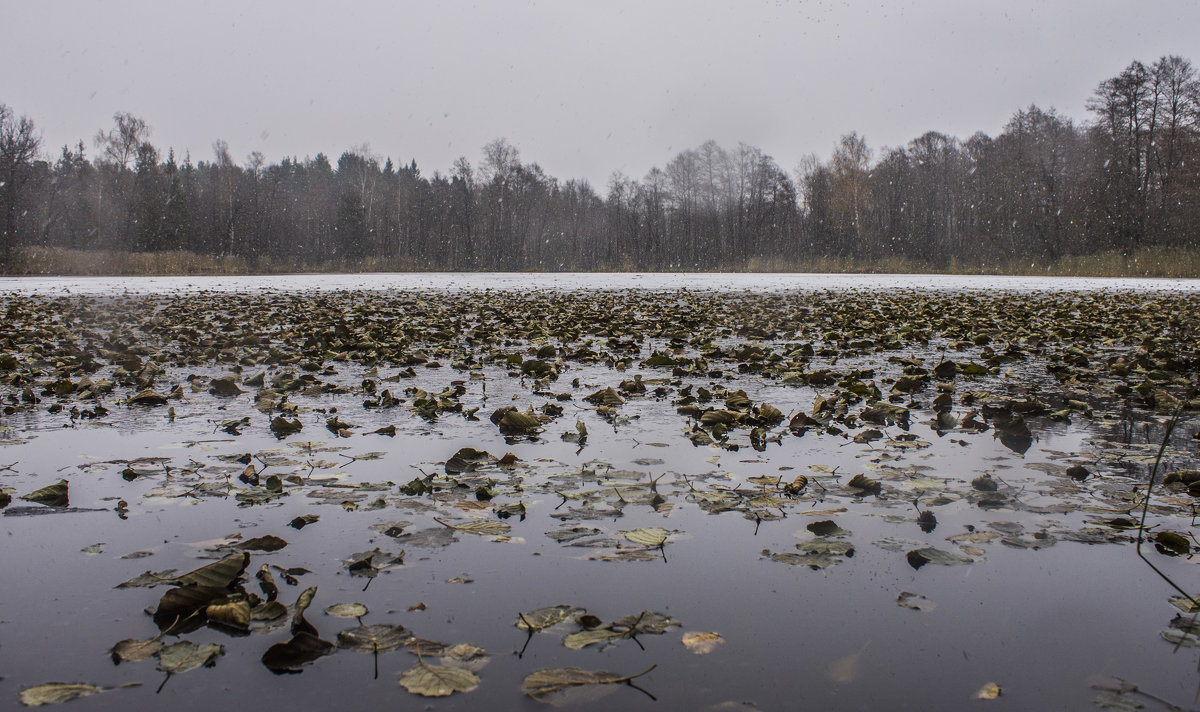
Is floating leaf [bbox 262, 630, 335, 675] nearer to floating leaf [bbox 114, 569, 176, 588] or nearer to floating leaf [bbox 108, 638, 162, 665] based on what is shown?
floating leaf [bbox 108, 638, 162, 665]

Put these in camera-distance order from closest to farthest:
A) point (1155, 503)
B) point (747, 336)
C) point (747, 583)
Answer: point (747, 583), point (1155, 503), point (747, 336)

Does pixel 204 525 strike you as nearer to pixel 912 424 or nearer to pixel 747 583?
pixel 747 583

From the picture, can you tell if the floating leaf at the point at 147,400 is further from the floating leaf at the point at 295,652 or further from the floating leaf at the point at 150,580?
the floating leaf at the point at 295,652

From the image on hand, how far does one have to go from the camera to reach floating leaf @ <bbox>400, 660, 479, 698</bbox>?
4.49 feet

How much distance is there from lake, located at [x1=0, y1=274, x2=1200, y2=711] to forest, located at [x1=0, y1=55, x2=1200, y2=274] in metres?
31.2

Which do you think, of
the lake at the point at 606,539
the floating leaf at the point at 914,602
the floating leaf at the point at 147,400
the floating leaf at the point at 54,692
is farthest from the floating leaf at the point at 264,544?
the floating leaf at the point at 147,400

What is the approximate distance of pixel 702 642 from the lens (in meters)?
1.55

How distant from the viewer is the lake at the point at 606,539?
1.44 metres

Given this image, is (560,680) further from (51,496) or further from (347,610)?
(51,496)

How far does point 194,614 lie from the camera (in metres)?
1.66

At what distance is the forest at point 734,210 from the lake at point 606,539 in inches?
1229

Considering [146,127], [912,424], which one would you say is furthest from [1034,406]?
[146,127]

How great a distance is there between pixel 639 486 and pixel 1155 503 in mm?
1708

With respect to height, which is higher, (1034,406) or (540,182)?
(540,182)
